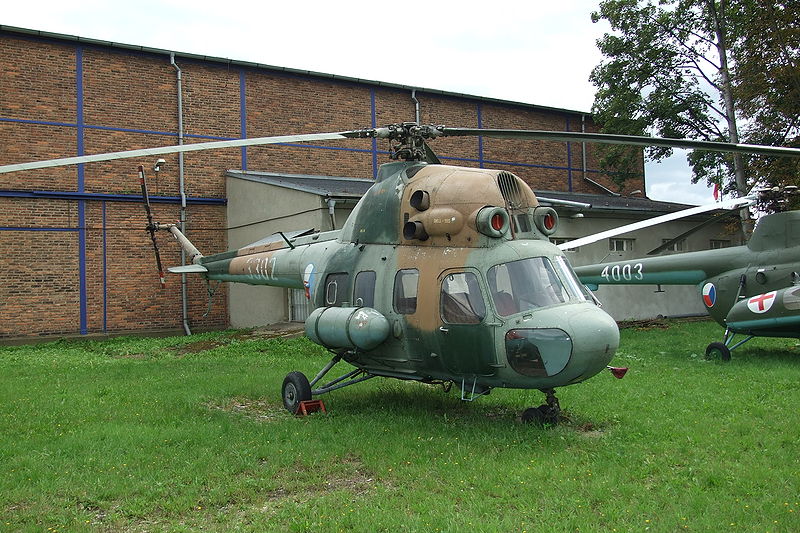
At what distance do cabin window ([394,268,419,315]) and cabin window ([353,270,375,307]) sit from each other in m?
0.40

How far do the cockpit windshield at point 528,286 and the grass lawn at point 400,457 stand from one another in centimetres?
136

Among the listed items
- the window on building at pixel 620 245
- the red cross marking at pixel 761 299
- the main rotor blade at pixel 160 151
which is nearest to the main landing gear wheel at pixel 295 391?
the main rotor blade at pixel 160 151

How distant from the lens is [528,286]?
7.01 m

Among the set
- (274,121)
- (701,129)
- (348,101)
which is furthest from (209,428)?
(701,129)

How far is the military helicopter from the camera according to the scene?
11883 millimetres

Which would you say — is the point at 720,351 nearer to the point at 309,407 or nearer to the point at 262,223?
the point at 309,407

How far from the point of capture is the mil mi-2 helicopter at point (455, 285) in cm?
673

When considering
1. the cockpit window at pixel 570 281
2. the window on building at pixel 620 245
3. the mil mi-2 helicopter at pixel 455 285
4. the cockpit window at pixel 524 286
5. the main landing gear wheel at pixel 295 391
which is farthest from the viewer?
the window on building at pixel 620 245

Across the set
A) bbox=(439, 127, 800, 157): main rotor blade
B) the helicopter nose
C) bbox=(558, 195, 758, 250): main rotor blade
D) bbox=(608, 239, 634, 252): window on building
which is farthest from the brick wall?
the helicopter nose

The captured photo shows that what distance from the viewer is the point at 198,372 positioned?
1208 cm

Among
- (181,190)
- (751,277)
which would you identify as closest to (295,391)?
(751,277)

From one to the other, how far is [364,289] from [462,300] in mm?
1532

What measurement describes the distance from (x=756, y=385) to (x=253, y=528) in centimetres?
787

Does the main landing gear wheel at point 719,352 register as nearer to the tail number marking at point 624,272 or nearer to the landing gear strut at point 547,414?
the tail number marking at point 624,272
